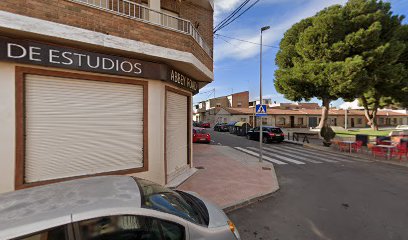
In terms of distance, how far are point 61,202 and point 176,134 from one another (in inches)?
227

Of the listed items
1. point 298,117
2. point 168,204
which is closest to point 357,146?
point 168,204

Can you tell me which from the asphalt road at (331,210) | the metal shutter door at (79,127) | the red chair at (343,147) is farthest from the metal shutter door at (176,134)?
the red chair at (343,147)

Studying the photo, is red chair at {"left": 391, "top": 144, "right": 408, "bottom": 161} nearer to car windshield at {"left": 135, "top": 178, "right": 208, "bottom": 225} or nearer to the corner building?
the corner building

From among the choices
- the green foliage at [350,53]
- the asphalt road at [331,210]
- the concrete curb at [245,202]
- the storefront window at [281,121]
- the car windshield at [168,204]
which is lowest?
the asphalt road at [331,210]

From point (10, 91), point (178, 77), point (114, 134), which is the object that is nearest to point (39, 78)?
point (10, 91)

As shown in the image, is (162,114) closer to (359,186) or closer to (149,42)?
(149,42)

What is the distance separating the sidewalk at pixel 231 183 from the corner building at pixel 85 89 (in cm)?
112

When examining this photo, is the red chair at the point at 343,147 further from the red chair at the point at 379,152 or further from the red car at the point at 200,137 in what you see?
the red car at the point at 200,137

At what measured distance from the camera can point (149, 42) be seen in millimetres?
5789

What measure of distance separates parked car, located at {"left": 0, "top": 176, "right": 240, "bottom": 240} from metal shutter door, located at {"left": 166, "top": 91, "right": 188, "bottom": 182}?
4346 mm

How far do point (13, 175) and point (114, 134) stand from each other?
215 centimetres

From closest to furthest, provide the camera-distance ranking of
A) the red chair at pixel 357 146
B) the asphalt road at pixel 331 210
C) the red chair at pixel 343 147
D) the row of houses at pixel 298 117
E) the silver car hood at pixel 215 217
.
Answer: the silver car hood at pixel 215 217 → the asphalt road at pixel 331 210 → the red chair at pixel 357 146 → the red chair at pixel 343 147 → the row of houses at pixel 298 117

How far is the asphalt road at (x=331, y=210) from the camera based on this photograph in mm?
4090

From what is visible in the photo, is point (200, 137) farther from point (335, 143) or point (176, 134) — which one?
point (176, 134)
